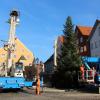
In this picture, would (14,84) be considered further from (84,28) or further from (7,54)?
(84,28)

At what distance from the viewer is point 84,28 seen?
242ft

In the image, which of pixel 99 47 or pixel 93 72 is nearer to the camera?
pixel 93 72

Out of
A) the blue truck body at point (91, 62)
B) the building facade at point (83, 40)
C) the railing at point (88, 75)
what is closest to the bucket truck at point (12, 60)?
the railing at point (88, 75)

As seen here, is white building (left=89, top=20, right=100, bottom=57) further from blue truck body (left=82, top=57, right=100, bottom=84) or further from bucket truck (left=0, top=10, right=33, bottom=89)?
bucket truck (left=0, top=10, right=33, bottom=89)

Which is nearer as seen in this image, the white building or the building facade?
the white building

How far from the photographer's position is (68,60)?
40.6 m

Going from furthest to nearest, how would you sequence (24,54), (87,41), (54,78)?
(24,54) → (87,41) → (54,78)

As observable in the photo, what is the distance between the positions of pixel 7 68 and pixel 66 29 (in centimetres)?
1553

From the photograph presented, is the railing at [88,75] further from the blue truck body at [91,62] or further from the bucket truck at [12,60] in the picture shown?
the bucket truck at [12,60]

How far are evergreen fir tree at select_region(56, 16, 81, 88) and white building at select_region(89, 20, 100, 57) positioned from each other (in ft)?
56.3

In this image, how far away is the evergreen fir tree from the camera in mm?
39625

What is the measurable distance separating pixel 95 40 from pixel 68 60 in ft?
72.5

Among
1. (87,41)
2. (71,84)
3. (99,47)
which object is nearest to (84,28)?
(87,41)

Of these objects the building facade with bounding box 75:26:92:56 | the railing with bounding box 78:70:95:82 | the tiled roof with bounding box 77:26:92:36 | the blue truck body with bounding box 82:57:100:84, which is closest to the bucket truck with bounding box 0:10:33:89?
the railing with bounding box 78:70:95:82
